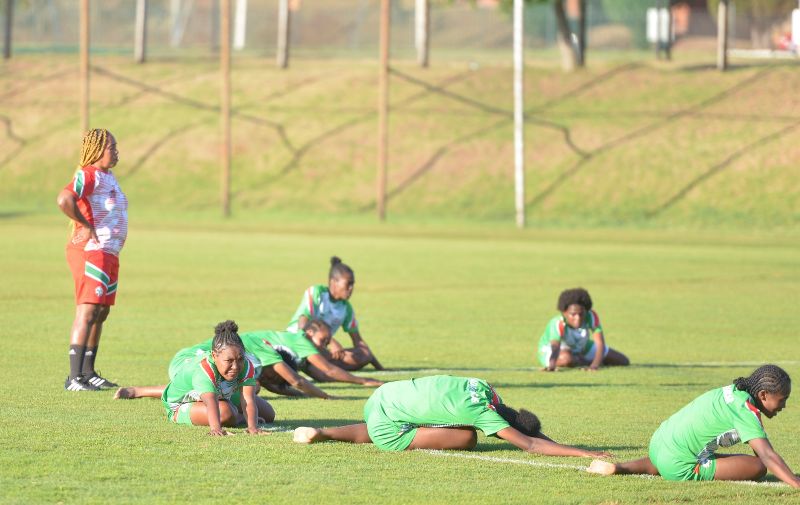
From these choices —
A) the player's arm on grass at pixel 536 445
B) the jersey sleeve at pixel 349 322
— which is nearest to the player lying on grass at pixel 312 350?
the jersey sleeve at pixel 349 322

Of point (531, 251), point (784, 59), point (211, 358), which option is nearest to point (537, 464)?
point (211, 358)

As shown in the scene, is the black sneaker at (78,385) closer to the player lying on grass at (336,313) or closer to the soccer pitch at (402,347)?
the soccer pitch at (402,347)

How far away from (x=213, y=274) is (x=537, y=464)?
18.7m

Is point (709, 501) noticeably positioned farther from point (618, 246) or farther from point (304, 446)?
point (618, 246)

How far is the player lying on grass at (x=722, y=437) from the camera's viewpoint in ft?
31.5

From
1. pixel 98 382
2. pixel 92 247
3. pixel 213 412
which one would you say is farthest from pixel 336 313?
pixel 213 412

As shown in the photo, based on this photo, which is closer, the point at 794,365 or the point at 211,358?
the point at 211,358

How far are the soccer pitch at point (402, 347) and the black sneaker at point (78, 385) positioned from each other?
0.15 m

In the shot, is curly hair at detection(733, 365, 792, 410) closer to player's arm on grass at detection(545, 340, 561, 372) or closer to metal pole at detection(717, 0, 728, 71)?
player's arm on grass at detection(545, 340, 561, 372)

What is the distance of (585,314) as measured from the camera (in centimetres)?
1739

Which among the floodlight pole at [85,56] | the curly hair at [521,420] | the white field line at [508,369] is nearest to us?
the curly hair at [521,420]

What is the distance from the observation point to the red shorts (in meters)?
14.0

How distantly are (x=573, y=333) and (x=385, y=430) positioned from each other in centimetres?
685

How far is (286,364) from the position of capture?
1370cm
